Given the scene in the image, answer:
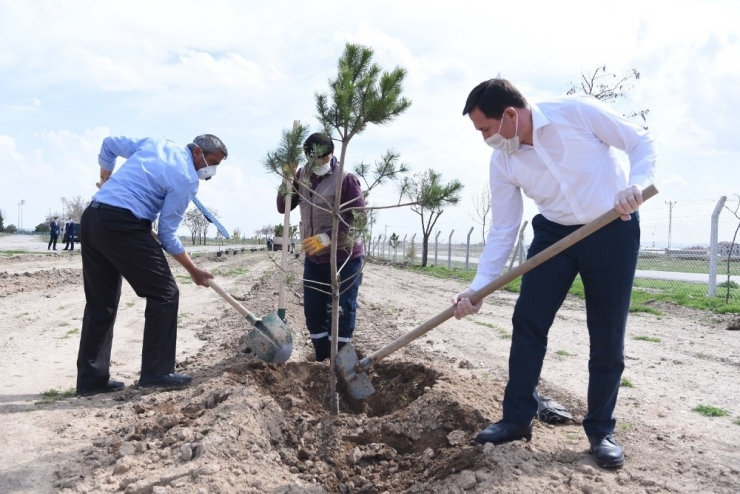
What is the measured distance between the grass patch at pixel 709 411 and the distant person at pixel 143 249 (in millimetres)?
3306

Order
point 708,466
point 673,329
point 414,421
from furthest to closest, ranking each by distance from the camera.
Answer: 1. point 673,329
2. point 414,421
3. point 708,466

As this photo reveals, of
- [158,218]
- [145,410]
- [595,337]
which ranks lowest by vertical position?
[145,410]

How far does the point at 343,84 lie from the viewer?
3.43m

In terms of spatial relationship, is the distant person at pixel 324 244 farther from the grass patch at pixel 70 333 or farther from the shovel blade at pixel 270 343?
the grass patch at pixel 70 333

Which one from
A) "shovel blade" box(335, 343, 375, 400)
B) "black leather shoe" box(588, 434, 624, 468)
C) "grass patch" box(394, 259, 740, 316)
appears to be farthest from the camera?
"grass patch" box(394, 259, 740, 316)

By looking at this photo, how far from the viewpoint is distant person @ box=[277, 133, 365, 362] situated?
3.97 m

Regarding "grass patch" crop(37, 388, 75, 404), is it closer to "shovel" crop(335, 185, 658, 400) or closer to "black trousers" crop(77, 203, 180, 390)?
"black trousers" crop(77, 203, 180, 390)

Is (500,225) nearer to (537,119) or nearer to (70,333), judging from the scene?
(537,119)

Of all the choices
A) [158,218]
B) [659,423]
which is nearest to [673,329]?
[659,423]

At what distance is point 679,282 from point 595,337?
1344 centimetres

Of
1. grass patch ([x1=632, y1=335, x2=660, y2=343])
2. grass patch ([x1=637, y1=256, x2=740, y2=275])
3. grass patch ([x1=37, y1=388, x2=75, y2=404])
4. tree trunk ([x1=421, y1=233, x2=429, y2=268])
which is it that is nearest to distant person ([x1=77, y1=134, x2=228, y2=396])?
grass patch ([x1=37, y1=388, x2=75, y2=404])

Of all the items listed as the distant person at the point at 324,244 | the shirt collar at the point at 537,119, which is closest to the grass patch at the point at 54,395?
the distant person at the point at 324,244

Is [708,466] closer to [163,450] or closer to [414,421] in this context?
[414,421]

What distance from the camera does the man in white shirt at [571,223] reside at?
8.82ft
